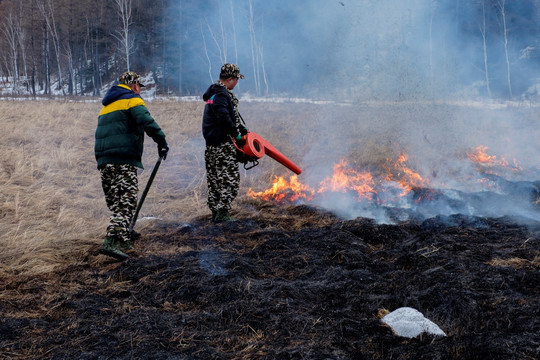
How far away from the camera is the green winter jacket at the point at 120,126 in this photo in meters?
4.49

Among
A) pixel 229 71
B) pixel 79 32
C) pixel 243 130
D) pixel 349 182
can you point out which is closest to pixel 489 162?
pixel 349 182

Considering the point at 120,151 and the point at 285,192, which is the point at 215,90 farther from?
the point at 285,192

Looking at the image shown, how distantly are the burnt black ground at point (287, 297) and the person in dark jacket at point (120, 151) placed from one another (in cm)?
38

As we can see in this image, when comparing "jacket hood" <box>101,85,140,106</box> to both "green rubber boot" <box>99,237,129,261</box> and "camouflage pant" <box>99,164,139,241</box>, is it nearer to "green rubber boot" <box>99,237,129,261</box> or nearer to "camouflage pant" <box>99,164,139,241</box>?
"camouflage pant" <box>99,164,139,241</box>

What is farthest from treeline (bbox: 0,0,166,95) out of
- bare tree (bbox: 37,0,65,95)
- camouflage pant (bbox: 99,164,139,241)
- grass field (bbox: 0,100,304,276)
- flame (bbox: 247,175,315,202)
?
camouflage pant (bbox: 99,164,139,241)

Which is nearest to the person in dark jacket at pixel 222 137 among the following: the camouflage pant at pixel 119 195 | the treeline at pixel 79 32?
the camouflage pant at pixel 119 195

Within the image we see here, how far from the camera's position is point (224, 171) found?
19.1 feet

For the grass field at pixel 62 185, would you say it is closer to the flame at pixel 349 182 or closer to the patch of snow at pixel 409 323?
the flame at pixel 349 182

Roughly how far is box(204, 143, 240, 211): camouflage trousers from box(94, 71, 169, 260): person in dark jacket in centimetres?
130

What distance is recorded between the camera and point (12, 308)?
10.8 feet

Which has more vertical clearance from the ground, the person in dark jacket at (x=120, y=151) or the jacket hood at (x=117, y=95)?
the jacket hood at (x=117, y=95)

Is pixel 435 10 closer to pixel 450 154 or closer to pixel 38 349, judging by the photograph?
pixel 450 154

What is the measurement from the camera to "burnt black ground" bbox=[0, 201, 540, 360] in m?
2.58

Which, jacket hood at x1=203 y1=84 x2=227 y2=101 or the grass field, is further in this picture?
jacket hood at x1=203 y1=84 x2=227 y2=101
